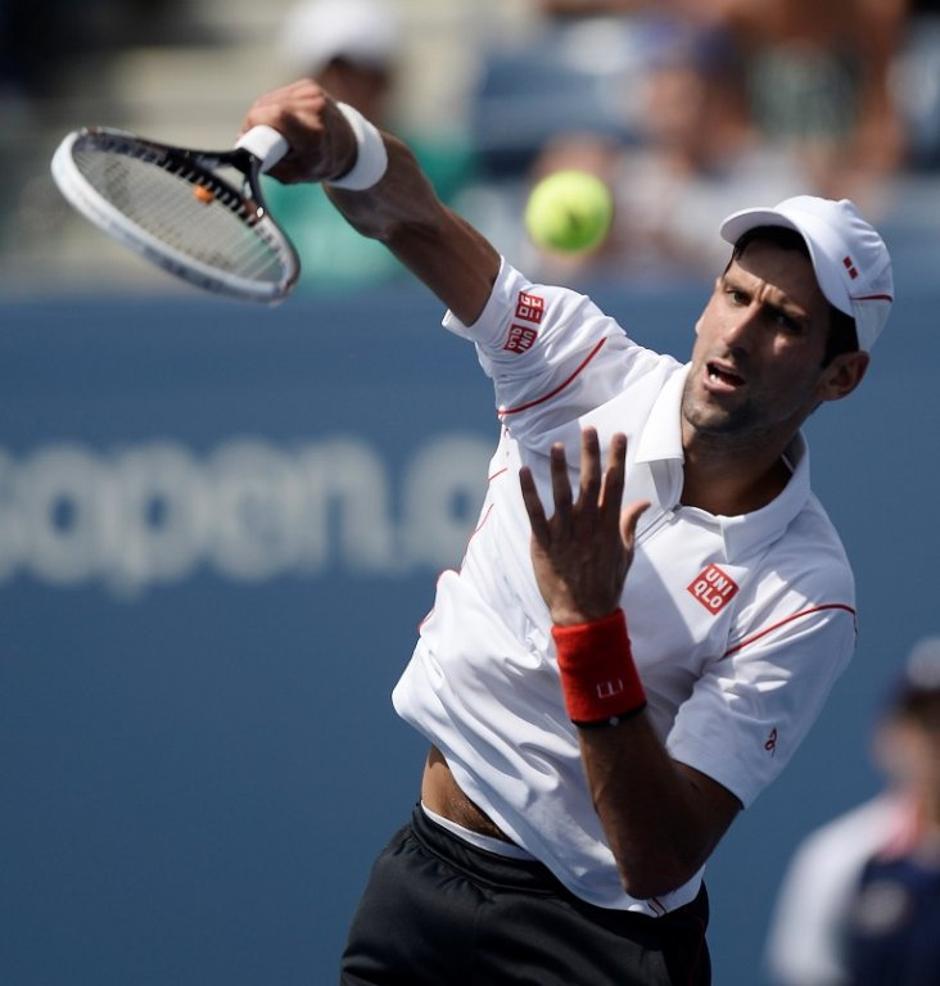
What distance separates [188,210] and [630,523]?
2.85 ft

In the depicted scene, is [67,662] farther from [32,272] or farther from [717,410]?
[717,410]

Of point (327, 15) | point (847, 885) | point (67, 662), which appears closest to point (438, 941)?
point (847, 885)

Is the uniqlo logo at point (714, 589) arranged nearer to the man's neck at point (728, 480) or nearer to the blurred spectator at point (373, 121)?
the man's neck at point (728, 480)

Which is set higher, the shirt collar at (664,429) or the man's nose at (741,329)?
the man's nose at (741,329)

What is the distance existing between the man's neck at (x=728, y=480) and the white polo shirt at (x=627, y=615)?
0.13 feet

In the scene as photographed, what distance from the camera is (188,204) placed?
9.43 ft

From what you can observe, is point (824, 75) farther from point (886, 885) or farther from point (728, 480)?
point (728, 480)

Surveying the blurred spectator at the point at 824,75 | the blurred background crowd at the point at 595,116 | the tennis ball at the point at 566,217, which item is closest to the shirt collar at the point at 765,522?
the tennis ball at the point at 566,217

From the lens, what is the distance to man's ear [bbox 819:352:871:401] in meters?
2.87

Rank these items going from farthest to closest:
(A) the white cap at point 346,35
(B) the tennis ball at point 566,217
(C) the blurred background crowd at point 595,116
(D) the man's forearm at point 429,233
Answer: (A) the white cap at point 346,35
(C) the blurred background crowd at point 595,116
(B) the tennis ball at point 566,217
(D) the man's forearm at point 429,233

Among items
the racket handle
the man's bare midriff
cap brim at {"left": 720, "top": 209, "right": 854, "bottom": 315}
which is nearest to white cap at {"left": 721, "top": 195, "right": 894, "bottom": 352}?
cap brim at {"left": 720, "top": 209, "right": 854, "bottom": 315}

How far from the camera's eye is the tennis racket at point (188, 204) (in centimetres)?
254

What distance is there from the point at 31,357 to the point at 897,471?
2242mm

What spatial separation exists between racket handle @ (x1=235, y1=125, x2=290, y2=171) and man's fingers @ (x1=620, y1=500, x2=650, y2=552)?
2.40ft
